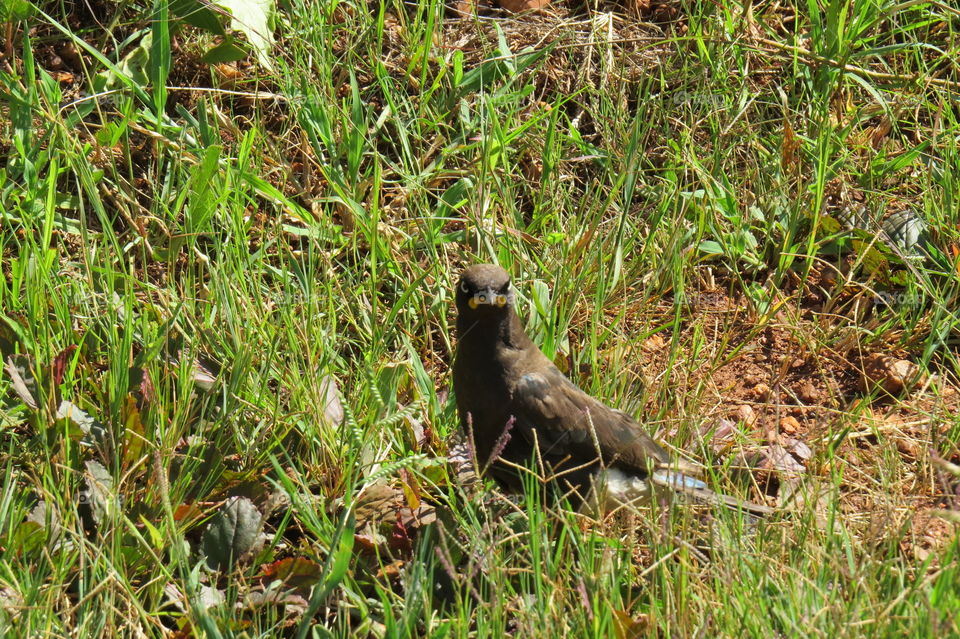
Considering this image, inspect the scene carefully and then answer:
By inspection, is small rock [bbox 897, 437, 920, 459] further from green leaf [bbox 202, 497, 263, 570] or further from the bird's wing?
green leaf [bbox 202, 497, 263, 570]

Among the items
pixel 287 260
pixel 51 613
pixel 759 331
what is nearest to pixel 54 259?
pixel 287 260

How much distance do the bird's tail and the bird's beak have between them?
0.78 m

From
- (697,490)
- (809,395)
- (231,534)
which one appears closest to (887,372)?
(809,395)

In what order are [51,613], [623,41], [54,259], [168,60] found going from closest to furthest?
[51,613] < [54,259] < [168,60] < [623,41]

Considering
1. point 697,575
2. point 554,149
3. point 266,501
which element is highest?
point 554,149

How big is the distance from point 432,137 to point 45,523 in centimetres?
262

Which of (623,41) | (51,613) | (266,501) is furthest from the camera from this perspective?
(623,41)

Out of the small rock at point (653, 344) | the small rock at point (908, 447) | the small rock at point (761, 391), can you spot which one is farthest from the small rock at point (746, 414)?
the small rock at point (908, 447)

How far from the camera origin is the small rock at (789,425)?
445 cm

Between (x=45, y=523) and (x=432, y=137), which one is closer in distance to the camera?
(x=45, y=523)

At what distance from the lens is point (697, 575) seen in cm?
301

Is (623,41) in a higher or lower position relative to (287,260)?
higher

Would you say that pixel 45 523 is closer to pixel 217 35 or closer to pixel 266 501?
pixel 266 501

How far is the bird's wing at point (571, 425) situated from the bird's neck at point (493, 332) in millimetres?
140
